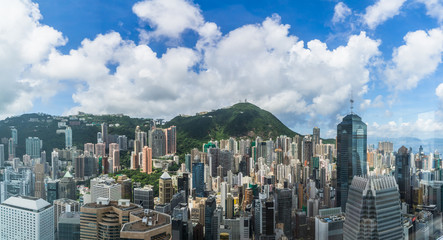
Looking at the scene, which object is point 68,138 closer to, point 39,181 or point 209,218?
point 39,181

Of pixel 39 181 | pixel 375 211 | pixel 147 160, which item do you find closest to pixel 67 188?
pixel 39 181

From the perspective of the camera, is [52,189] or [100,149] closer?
[52,189]

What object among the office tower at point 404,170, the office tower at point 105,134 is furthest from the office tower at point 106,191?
the office tower at point 404,170

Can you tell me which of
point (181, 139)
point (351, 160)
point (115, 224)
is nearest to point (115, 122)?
point (181, 139)

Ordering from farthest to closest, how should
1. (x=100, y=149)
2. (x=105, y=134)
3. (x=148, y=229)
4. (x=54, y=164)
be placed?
(x=105, y=134), (x=100, y=149), (x=54, y=164), (x=148, y=229)

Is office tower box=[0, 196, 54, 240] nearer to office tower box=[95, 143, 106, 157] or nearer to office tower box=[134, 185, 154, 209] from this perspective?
office tower box=[134, 185, 154, 209]

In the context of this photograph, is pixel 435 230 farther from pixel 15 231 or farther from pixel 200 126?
pixel 200 126
